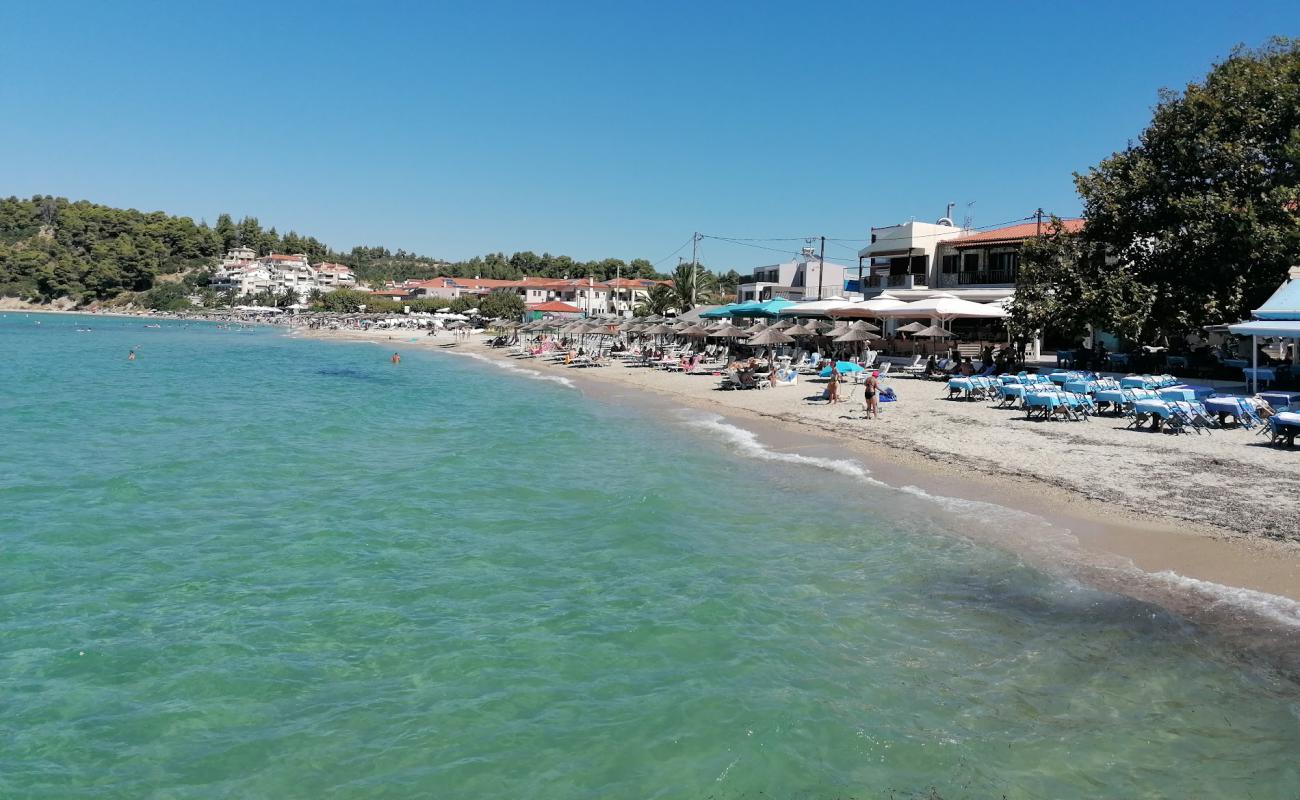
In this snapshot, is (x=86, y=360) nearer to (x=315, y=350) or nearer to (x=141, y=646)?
(x=315, y=350)

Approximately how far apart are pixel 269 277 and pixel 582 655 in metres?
159

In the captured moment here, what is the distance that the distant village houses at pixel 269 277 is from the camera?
146750 mm

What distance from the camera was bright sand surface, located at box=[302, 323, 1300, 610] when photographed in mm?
Result: 8445

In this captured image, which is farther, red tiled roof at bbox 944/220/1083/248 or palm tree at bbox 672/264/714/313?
palm tree at bbox 672/264/714/313

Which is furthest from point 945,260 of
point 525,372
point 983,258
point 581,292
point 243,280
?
point 243,280


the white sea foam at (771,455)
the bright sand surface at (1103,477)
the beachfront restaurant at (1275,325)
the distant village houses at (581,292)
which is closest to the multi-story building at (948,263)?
the beachfront restaurant at (1275,325)

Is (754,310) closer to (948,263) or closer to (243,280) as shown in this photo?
(948,263)

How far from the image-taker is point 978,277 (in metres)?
35.7

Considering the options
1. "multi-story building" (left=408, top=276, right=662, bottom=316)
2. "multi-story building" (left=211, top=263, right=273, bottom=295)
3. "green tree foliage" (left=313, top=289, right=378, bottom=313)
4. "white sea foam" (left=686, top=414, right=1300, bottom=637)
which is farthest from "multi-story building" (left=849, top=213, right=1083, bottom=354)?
"multi-story building" (left=211, top=263, right=273, bottom=295)

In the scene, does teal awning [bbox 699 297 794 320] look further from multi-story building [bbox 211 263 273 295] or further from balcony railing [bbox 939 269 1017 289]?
multi-story building [bbox 211 263 273 295]

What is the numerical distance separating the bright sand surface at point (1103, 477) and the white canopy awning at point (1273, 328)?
2932mm

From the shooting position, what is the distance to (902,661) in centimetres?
650

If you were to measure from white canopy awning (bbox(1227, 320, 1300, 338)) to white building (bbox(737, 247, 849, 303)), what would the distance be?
38771mm

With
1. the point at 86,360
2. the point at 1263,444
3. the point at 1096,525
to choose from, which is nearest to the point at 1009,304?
the point at 1263,444
